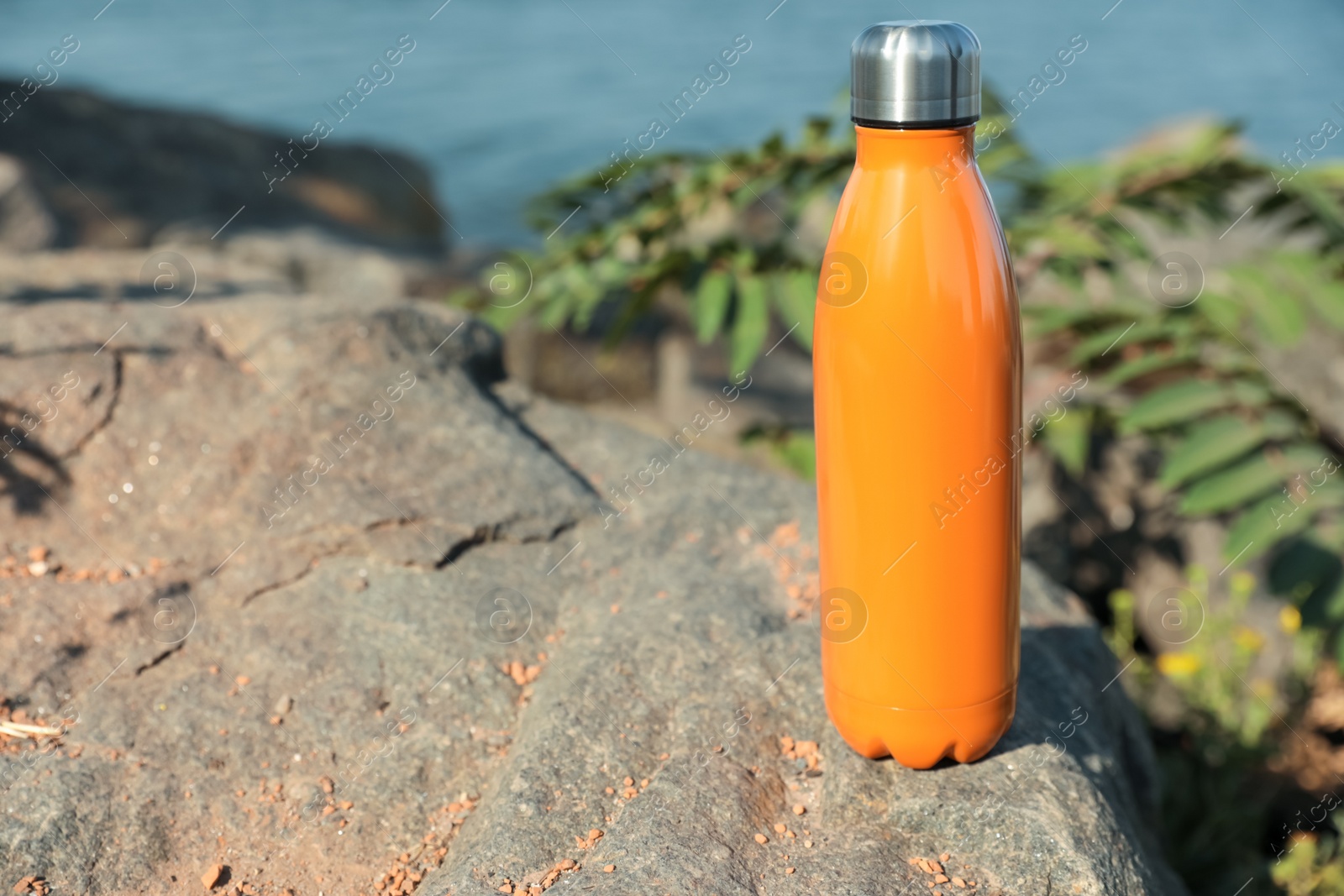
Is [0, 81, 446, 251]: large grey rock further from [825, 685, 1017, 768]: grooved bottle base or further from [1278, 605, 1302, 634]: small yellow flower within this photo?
[1278, 605, 1302, 634]: small yellow flower

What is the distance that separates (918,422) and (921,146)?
400 millimetres

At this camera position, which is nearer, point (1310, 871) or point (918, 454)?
point (918, 454)

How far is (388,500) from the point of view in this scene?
2.56 meters

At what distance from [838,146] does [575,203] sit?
33.6 inches

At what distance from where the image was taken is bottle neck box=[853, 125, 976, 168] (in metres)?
1.66

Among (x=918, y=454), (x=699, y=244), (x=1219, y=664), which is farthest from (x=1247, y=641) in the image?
(x=918, y=454)

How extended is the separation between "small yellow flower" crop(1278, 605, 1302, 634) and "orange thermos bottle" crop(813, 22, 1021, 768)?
1.71m

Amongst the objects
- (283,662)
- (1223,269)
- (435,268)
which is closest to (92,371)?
(283,662)

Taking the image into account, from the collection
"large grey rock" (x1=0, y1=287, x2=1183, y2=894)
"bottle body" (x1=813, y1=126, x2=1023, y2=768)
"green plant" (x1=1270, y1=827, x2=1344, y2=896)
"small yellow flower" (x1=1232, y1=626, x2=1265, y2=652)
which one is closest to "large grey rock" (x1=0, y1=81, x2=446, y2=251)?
"large grey rock" (x1=0, y1=287, x2=1183, y2=894)

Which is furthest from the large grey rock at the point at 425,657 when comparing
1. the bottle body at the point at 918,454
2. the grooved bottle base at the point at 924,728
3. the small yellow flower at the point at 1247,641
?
the small yellow flower at the point at 1247,641

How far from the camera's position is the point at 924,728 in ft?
6.29

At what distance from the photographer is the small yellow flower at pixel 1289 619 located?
347 cm

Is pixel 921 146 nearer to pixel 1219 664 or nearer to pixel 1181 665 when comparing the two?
pixel 1181 665

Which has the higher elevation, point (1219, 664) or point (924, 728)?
point (924, 728)
